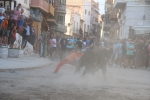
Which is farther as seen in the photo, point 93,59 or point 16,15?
point 16,15

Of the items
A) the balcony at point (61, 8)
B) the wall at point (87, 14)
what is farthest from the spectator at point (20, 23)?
the wall at point (87, 14)

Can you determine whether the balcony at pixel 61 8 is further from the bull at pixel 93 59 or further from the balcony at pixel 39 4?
the bull at pixel 93 59

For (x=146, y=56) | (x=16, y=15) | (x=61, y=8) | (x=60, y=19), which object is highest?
(x=61, y=8)

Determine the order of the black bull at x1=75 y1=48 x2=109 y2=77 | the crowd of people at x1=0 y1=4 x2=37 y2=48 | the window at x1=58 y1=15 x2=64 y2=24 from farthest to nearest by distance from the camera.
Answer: the window at x1=58 y1=15 x2=64 y2=24, the crowd of people at x1=0 y1=4 x2=37 y2=48, the black bull at x1=75 y1=48 x2=109 y2=77

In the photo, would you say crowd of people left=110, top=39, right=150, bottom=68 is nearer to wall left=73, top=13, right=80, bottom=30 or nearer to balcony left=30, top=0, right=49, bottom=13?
balcony left=30, top=0, right=49, bottom=13

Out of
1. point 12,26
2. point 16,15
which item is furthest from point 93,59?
point 16,15

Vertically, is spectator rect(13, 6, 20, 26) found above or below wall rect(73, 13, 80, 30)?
below

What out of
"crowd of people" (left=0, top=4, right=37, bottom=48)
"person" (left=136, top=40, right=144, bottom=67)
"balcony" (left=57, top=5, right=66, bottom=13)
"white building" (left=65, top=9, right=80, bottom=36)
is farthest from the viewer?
"white building" (left=65, top=9, right=80, bottom=36)

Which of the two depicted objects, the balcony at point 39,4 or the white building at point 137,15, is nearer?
the white building at point 137,15

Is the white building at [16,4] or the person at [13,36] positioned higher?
the white building at [16,4]

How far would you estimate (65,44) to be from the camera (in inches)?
979

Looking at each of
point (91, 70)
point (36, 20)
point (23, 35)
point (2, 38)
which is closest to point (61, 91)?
point (91, 70)

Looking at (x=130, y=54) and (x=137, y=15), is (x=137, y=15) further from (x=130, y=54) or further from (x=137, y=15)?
(x=130, y=54)

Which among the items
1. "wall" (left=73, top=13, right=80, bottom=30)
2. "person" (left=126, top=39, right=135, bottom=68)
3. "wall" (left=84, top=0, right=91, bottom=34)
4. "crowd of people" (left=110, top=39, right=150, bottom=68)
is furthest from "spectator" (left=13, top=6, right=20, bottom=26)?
"wall" (left=84, top=0, right=91, bottom=34)
